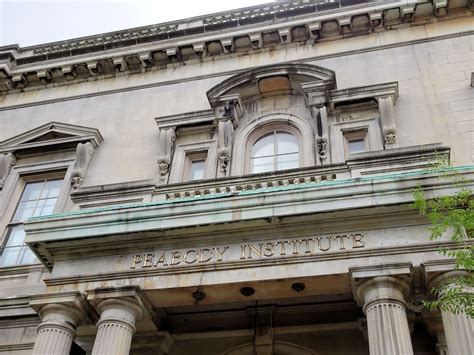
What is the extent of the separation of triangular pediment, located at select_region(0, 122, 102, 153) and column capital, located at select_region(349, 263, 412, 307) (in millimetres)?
10940

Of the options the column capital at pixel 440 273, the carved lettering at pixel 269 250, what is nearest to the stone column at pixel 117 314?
the carved lettering at pixel 269 250

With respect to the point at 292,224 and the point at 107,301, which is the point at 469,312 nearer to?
the point at 292,224

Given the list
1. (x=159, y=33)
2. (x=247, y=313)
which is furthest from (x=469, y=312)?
(x=159, y=33)

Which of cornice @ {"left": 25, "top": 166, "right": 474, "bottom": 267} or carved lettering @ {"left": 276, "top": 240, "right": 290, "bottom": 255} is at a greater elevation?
cornice @ {"left": 25, "top": 166, "right": 474, "bottom": 267}

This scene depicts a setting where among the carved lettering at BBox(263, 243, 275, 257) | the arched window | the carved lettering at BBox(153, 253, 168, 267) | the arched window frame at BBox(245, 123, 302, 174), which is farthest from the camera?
the arched window frame at BBox(245, 123, 302, 174)

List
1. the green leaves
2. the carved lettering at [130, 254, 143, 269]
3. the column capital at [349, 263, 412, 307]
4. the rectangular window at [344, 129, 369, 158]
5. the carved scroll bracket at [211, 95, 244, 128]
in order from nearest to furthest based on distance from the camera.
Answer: the green leaves < the column capital at [349, 263, 412, 307] < the carved lettering at [130, 254, 143, 269] < the rectangular window at [344, 129, 369, 158] < the carved scroll bracket at [211, 95, 244, 128]

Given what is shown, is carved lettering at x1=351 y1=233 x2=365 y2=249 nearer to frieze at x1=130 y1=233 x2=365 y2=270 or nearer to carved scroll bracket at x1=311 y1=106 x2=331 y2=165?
frieze at x1=130 y1=233 x2=365 y2=270

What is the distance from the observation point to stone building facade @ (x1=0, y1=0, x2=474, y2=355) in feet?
38.0

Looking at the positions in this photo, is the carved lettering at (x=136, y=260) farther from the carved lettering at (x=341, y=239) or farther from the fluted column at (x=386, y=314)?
the fluted column at (x=386, y=314)

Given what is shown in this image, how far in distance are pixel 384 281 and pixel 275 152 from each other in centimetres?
718

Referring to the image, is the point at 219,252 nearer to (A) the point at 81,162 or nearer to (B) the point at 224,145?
(B) the point at 224,145

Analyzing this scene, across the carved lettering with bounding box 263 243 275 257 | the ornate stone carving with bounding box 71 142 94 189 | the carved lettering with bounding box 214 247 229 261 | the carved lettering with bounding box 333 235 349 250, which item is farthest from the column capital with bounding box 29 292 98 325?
the ornate stone carving with bounding box 71 142 94 189

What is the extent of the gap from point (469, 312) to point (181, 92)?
44.1ft

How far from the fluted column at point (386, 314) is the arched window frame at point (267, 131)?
591 centimetres
